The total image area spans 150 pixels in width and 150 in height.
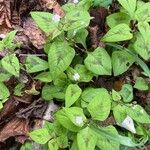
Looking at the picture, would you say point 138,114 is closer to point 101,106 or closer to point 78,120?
point 101,106

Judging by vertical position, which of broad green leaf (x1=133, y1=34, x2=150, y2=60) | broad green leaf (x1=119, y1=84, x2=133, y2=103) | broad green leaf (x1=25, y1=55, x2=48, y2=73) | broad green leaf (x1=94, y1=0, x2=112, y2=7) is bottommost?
broad green leaf (x1=119, y1=84, x2=133, y2=103)

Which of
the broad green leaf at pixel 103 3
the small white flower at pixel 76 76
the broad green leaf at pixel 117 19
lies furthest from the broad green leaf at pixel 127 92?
the broad green leaf at pixel 103 3

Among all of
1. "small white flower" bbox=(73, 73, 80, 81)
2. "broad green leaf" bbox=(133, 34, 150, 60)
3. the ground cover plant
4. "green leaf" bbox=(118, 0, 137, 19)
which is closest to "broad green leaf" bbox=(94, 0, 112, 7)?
the ground cover plant

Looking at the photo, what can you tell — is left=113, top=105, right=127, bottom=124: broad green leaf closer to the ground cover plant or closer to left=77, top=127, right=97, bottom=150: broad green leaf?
the ground cover plant

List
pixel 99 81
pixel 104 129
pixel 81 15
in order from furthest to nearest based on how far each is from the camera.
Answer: pixel 99 81 → pixel 81 15 → pixel 104 129

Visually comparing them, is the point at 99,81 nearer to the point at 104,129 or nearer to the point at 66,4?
the point at 104,129

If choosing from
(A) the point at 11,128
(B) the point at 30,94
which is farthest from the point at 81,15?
(A) the point at 11,128
